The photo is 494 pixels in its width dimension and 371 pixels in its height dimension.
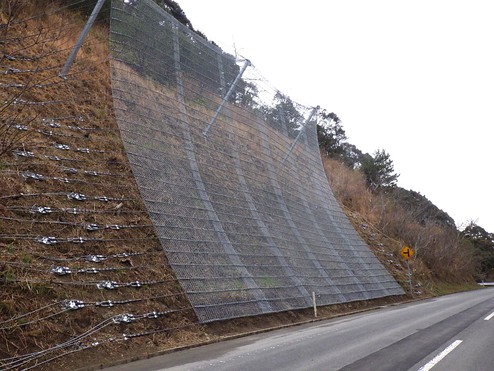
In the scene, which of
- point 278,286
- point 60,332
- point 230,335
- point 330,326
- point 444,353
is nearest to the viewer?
point 60,332

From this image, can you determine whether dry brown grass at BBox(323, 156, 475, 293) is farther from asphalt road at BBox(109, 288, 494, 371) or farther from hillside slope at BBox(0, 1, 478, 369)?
hillside slope at BBox(0, 1, 478, 369)

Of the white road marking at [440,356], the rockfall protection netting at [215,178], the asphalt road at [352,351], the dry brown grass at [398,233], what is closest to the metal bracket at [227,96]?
the rockfall protection netting at [215,178]

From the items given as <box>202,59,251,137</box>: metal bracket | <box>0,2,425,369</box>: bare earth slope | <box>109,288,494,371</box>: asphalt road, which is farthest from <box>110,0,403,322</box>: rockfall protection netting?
<box>109,288,494,371</box>: asphalt road

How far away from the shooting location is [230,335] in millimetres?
8734

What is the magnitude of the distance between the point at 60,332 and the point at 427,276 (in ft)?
90.8

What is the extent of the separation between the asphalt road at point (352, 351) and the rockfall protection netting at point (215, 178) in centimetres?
141

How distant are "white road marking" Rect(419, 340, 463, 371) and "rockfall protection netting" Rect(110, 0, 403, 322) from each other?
13.7 feet

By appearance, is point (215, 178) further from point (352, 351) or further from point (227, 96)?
point (352, 351)

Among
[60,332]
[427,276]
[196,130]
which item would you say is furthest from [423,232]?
[60,332]

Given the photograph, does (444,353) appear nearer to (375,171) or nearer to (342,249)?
(342,249)

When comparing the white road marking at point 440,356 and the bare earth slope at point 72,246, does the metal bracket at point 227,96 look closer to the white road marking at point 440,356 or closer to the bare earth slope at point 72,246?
the bare earth slope at point 72,246

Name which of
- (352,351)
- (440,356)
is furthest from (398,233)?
(440,356)

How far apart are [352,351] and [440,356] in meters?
1.32

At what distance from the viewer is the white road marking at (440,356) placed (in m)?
5.74
